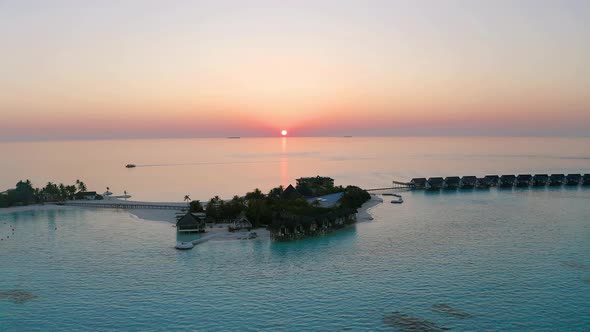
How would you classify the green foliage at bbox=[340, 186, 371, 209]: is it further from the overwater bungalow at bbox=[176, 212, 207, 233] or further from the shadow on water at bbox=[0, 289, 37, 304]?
the shadow on water at bbox=[0, 289, 37, 304]

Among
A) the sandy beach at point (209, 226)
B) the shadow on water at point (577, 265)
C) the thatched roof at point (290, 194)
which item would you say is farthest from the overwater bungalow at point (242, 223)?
the shadow on water at point (577, 265)

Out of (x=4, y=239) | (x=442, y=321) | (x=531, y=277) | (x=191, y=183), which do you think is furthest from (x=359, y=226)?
(x=191, y=183)

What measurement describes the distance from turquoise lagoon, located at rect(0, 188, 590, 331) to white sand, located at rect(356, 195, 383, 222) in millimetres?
3855

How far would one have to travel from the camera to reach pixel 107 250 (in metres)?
50.9

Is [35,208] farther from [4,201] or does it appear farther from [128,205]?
[128,205]

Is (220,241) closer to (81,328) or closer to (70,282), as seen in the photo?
(70,282)

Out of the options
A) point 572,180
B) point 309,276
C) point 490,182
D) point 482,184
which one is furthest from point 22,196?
point 572,180

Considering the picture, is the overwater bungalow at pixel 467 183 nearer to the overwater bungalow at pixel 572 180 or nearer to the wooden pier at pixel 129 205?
the overwater bungalow at pixel 572 180

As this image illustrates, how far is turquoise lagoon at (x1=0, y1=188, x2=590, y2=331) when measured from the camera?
3192 centimetres

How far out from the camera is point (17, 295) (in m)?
37.0

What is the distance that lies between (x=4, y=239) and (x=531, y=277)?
63.0m

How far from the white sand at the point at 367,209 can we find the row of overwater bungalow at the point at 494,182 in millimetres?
23222

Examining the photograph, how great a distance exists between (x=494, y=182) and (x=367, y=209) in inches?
2148

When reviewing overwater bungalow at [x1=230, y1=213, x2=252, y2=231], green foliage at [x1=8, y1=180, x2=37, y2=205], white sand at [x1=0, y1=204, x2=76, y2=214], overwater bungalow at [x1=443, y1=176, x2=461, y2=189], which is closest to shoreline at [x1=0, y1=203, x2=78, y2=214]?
white sand at [x1=0, y1=204, x2=76, y2=214]
